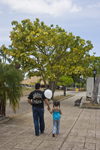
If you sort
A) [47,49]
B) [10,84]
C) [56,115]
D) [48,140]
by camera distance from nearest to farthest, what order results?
[48,140] → [56,115] → [10,84] → [47,49]

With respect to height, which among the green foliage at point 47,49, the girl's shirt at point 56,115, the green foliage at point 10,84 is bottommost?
the girl's shirt at point 56,115

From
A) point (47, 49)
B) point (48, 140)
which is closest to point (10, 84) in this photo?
point (48, 140)

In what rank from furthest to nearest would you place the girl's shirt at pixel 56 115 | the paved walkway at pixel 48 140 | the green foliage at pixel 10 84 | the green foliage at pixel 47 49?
the green foliage at pixel 47 49
the green foliage at pixel 10 84
the girl's shirt at pixel 56 115
the paved walkway at pixel 48 140

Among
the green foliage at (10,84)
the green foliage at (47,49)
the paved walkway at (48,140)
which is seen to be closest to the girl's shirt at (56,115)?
the paved walkway at (48,140)

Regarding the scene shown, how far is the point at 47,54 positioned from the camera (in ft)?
72.4

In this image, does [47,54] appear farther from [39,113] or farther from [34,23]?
[39,113]

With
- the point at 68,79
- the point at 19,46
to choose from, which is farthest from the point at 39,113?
the point at 68,79

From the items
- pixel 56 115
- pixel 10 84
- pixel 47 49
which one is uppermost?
pixel 47 49

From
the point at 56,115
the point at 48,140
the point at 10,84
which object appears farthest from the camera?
the point at 10,84

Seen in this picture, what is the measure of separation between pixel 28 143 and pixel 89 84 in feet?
63.7

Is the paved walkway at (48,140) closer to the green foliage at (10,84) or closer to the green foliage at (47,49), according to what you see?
the green foliage at (10,84)

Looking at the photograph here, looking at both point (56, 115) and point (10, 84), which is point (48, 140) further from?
point (10, 84)

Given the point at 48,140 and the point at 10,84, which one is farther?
the point at 10,84

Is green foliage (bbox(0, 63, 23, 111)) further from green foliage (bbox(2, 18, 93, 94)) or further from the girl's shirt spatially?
green foliage (bbox(2, 18, 93, 94))
